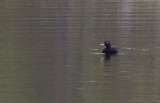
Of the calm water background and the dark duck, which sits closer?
the calm water background

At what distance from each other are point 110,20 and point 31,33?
20.3 ft

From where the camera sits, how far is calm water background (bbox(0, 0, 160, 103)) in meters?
18.0

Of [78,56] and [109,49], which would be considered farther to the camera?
[109,49]

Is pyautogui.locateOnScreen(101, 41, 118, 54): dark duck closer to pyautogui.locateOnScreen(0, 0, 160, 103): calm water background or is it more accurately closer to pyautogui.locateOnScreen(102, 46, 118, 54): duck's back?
pyautogui.locateOnScreen(102, 46, 118, 54): duck's back

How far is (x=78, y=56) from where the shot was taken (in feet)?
77.3

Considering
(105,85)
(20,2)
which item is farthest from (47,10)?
(105,85)

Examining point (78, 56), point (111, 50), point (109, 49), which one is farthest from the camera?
point (109, 49)

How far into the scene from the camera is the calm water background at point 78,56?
18016 mm

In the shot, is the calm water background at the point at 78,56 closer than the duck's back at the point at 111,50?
Yes

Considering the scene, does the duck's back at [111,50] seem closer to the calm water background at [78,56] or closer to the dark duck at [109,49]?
the dark duck at [109,49]

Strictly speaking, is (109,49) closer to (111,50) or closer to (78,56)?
(111,50)

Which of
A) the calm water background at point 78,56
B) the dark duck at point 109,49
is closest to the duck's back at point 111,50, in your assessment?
the dark duck at point 109,49

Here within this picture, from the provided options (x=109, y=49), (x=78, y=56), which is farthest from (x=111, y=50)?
(x=78, y=56)

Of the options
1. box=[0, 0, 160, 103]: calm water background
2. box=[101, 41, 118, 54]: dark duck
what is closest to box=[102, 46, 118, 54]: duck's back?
box=[101, 41, 118, 54]: dark duck
